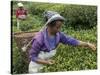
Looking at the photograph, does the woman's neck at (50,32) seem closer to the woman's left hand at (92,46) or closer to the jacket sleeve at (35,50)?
the jacket sleeve at (35,50)

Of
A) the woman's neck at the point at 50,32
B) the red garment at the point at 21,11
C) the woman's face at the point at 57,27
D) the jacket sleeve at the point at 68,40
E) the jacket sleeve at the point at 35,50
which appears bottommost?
the jacket sleeve at the point at 35,50

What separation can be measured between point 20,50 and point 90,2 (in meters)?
0.97

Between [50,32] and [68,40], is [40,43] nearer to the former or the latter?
[50,32]

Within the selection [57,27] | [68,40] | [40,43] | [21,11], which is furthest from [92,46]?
[21,11]

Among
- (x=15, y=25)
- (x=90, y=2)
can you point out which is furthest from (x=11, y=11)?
(x=90, y=2)

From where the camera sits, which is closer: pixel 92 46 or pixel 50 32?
pixel 50 32

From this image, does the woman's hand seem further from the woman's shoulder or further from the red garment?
the red garment

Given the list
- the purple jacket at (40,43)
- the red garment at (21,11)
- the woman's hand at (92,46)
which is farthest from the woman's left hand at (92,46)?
the red garment at (21,11)

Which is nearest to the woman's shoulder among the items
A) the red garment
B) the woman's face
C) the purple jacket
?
the purple jacket

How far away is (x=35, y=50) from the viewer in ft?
7.61

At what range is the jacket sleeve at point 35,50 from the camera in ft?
7.55

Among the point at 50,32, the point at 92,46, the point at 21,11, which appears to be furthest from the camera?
the point at 92,46

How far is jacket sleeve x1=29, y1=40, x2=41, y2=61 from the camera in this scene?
2.30 metres

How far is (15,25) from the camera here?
223 centimetres
